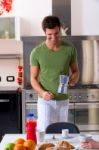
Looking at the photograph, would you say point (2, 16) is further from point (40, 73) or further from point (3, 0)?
point (40, 73)

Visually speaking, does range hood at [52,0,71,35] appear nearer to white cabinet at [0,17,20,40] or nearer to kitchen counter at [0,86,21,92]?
white cabinet at [0,17,20,40]

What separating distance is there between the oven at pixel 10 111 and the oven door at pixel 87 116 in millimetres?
668

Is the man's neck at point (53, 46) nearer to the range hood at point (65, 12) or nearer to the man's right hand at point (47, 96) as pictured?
the man's right hand at point (47, 96)

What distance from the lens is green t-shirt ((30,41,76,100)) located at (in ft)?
9.12

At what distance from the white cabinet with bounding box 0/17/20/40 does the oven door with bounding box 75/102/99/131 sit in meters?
1.16

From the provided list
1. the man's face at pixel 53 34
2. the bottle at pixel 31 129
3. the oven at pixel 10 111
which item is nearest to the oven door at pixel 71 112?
the oven at pixel 10 111

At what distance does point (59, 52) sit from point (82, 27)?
1.64 metres

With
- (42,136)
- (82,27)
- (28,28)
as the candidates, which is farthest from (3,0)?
(42,136)

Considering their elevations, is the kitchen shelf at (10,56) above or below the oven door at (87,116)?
above

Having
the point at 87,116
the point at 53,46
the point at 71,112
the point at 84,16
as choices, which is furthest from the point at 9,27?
the point at 53,46

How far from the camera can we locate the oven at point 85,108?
3934 millimetres

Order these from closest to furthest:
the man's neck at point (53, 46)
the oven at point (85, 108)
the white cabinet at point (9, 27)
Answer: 1. the man's neck at point (53, 46)
2. the oven at point (85, 108)
3. the white cabinet at point (9, 27)

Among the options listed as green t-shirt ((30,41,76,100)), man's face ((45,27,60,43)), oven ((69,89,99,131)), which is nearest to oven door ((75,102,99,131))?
oven ((69,89,99,131))

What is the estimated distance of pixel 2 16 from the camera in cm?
429
